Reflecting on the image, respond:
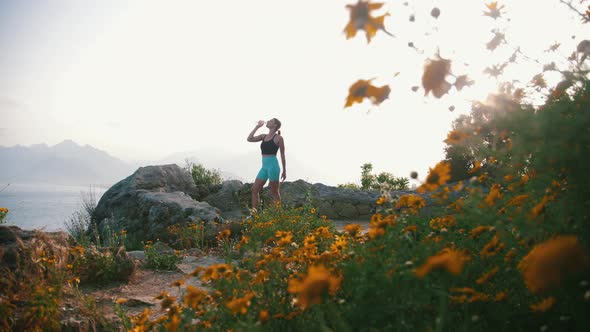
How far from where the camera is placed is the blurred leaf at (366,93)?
1.46 metres

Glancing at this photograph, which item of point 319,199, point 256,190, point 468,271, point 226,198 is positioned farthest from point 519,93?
point 226,198

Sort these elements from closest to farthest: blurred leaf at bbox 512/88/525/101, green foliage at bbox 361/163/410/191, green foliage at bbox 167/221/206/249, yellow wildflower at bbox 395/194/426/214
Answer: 1. yellow wildflower at bbox 395/194/426/214
2. blurred leaf at bbox 512/88/525/101
3. green foliage at bbox 167/221/206/249
4. green foliage at bbox 361/163/410/191

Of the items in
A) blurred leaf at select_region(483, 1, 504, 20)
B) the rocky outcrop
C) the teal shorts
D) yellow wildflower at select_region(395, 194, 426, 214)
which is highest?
blurred leaf at select_region(483, 1, 504, 20)

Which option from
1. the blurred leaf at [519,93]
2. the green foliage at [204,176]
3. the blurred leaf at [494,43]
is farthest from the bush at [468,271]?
the green foliage at [204,176]

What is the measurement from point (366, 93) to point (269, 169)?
644 cm

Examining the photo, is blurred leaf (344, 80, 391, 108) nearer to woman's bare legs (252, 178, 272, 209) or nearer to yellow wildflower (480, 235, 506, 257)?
yellow wildflower (480, 235, 506, 257)

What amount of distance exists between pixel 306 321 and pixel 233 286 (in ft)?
1.33

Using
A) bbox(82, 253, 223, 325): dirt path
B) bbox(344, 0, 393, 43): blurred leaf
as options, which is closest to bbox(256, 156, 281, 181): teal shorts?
bbox(82, 253, 223, 325): dirt path

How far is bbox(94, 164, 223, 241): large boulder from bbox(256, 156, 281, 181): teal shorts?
1264mm

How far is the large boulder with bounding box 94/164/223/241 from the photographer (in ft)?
23.6

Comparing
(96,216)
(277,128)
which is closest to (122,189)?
(96,216)

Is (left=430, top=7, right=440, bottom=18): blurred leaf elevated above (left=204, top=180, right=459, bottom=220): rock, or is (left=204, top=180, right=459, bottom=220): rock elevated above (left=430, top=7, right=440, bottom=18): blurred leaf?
(left=430, top=7, right=440, bottom=18): blurred leaf

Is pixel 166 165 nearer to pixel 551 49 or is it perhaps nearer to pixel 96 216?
pixel 96 216

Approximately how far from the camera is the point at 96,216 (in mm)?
8805
